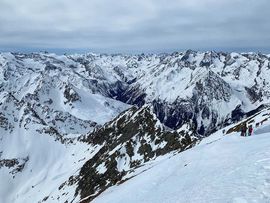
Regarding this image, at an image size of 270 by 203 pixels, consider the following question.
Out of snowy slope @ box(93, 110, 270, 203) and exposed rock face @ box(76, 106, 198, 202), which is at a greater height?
snowy slope @ box(93, 110, 270, 203)

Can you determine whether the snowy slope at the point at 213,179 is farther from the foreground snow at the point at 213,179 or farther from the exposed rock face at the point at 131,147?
the exposed rock face at the point at 131,147

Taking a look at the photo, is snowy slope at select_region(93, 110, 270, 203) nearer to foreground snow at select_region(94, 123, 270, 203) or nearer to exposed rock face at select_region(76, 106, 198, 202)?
foreground snow at select_region(94, 123, 270, 203)

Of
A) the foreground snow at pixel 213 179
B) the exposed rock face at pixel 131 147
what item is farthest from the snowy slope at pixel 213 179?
the exposed rock face at pixel 131 147

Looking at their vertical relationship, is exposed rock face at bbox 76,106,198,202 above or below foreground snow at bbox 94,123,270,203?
below

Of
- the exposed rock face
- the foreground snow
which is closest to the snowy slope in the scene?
the foreground snow

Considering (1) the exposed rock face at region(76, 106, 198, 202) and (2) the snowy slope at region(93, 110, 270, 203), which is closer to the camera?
(2) the snowy slope at region(93, 110, 270, 203)

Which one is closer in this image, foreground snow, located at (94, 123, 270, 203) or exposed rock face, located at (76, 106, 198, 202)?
foreground snow, located at (94, 123, 270, 203)

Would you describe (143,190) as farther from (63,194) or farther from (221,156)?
(63,194)

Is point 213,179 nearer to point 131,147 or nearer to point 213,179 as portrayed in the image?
point 213,179

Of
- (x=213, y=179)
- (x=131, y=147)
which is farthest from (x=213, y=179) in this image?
(x=131, y=147)
